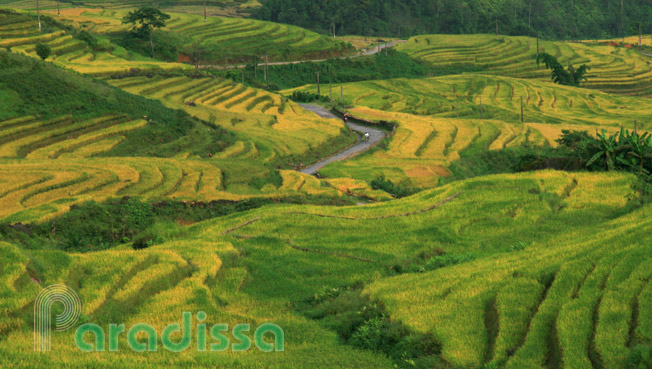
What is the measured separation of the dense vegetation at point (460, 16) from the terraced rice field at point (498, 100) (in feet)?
126

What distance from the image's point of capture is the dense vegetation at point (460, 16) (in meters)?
126

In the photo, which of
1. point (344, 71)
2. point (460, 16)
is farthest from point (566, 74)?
point (460, 16)

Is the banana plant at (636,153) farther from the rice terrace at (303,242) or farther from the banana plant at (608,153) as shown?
the banana plant at (608,153)

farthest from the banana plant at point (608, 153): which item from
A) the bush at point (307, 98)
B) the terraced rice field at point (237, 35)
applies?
the terraced rice field at point (237, 35)

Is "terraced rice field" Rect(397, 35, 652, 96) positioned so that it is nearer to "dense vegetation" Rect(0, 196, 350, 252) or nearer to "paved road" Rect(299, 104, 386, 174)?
"paved road" Rect(299, 104, 386, 174)

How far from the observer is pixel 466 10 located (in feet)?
441

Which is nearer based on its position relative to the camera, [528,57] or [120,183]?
[120,183]

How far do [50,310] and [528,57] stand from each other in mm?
105514

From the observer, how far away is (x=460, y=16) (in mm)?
131125

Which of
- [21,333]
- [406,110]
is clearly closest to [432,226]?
[21,333]

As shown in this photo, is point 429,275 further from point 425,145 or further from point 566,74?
point 566,74

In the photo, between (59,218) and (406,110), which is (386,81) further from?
(59,218)

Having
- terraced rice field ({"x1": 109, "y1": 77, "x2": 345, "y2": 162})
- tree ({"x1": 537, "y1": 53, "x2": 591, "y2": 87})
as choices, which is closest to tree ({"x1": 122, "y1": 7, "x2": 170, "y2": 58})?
terraced rice field ({"x1": 109, "y1": 77, "x2": 345, "y2": 162})

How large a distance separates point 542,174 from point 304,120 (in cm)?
3688
